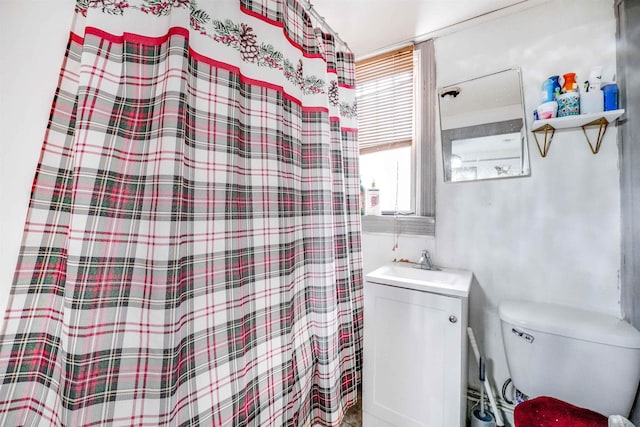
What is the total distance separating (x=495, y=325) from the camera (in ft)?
4.50

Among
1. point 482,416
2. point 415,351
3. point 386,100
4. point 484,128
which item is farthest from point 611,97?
point 482,416

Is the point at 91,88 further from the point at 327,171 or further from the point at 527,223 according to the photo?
the point at 527,223

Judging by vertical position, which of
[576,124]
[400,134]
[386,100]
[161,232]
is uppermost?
[386,100]

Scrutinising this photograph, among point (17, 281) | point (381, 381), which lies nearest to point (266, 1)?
point (17, 281)

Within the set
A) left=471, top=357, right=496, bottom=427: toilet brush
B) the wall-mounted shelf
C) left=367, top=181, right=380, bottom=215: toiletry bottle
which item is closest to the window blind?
left=367, top=181, right=380, bottom=215: toiletry bottle

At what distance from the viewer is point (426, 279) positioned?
4.76ft

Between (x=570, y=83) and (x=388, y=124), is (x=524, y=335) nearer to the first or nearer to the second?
(x=570, y=83)

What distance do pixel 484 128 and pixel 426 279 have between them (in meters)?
0.86

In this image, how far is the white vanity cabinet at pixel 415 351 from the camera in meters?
1.12

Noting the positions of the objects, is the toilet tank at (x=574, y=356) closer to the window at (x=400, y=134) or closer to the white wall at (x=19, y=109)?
the window at (x=400, y=134)

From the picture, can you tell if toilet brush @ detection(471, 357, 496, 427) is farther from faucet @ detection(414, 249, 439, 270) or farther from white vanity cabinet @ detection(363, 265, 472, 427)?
faucet @ detection(414, 249, 439, 270)

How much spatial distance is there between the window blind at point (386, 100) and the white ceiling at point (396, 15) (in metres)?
0.13

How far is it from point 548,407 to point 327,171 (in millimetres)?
1160

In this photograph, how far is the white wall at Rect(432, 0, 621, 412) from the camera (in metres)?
1.17
